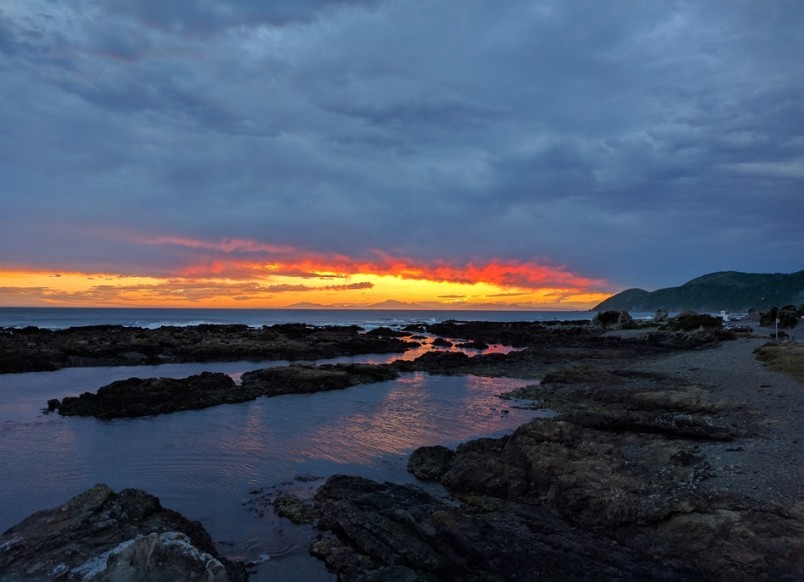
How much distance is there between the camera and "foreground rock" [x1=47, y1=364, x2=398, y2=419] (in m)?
19.1

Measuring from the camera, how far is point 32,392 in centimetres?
2366

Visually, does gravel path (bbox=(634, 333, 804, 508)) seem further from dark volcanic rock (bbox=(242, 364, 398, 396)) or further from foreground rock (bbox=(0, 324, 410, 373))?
foreground rock (bbox=(0, 324, 410, 373))

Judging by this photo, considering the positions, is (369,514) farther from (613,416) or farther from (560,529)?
(613,416)

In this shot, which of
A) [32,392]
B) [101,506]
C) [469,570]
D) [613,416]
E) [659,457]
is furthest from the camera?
[32,392]

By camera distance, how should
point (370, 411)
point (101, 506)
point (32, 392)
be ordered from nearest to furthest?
1. point (101, 506)
2. point (370, 411)
3. point (32, 392)

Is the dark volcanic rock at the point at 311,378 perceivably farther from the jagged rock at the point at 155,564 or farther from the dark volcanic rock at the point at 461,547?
the jagged rock at the point at 155,564

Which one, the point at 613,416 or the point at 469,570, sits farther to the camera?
the point at 613,416

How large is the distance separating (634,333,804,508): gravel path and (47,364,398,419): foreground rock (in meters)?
16.4

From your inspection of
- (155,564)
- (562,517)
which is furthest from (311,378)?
(155,564)

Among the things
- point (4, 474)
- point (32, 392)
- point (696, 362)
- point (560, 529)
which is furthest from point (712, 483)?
point (32, 392)

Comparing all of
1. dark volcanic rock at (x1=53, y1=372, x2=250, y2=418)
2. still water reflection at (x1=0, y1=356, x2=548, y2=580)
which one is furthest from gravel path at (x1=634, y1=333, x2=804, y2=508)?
dark volcanic rock at (x1=53, y1=372, x2=250, y2=418)

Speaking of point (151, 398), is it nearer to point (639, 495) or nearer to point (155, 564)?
point (155, 564)

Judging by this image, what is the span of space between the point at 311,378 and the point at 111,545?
17730 millimetres

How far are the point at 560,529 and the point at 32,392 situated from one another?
25209 mm
